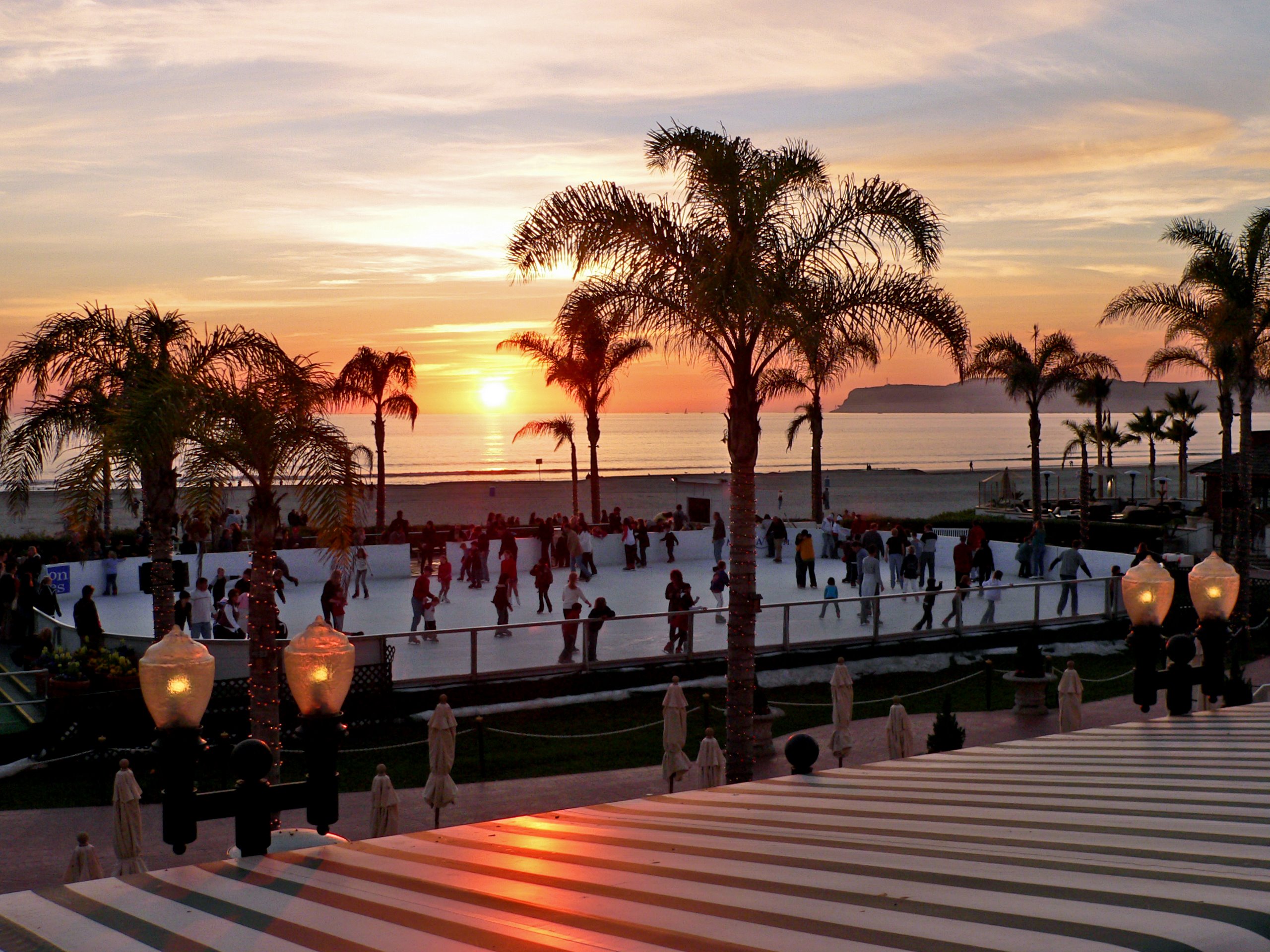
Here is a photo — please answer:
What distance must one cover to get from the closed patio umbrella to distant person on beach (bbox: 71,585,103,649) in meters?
7.37

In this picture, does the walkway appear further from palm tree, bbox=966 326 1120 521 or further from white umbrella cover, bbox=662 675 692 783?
palm tree, bbox=966 326 1120 521

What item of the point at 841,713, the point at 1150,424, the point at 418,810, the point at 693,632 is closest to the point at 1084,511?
the point at 693,632

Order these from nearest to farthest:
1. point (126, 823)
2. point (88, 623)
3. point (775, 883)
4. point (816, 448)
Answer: point (775, 883)
point (126, 823)
point (88, 623)
point (816, 448)

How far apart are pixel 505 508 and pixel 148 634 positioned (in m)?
39.1

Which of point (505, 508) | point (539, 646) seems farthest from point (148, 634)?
point (505, 508)

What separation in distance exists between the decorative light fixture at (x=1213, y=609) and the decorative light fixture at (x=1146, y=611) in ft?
1.04

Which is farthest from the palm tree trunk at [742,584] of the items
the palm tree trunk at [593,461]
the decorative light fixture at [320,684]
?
the palm tree trunk at [593,461]

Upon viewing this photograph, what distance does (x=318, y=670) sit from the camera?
18.4 feet

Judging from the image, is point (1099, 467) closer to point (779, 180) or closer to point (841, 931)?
point (779, 180)

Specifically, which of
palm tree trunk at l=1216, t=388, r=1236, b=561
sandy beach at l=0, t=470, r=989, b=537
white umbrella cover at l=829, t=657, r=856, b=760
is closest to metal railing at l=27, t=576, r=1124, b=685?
white umbrella cover at l=829, t=657, r=856, b=760

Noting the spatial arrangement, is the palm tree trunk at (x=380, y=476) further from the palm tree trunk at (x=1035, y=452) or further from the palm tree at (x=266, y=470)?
the palm tree at (x=266, y=470)

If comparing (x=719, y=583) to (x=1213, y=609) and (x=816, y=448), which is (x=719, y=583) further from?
(x=816, y=448)

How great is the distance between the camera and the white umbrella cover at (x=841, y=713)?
48.1 ft

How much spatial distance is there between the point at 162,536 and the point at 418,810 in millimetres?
5622
